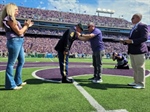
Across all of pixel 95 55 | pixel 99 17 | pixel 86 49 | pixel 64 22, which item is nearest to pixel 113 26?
pixel 99 17

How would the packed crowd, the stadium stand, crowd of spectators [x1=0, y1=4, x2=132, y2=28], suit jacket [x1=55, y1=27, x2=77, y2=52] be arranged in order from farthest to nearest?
crowd of spectators [x1=0, y1=4, x2=132, y2=28]
the stadium stand
the packed crowd
suit jacket [x1=55, y1=27, x2=77, y2=52]

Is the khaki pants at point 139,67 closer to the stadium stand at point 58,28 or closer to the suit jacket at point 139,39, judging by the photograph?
the suit jacket at point 139,39

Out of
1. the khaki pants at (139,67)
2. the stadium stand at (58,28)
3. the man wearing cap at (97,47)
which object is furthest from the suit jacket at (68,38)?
the stadium stand at (58,28)

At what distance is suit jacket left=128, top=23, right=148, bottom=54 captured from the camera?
5.95 meters

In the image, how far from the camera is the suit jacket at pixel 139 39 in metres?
5.95

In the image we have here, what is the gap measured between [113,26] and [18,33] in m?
84.5

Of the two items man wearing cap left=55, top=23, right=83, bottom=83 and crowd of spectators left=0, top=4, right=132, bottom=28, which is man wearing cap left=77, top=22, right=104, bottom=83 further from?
crowd of spectators left=0, top=4, right=132, bottom=28

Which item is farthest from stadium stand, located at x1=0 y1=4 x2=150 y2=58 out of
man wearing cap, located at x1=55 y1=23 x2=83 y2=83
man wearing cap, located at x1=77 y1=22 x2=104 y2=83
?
man wearing cap, located at x1=55 y1=23 x2=83 y2=83

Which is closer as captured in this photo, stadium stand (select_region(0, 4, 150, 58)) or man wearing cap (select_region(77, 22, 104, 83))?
man wearing cap (select_region(77, 22, 104, 83))

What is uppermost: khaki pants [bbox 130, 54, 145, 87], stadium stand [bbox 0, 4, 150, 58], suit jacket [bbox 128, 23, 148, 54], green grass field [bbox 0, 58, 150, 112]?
stadium stand [bbox 0, 4, 150, 58]

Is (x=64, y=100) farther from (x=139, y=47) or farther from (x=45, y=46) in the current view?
(x=45, y=46)

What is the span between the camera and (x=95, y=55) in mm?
7242

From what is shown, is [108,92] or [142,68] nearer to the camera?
[108,92]

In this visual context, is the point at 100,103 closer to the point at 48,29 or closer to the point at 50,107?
the point at 50,107
